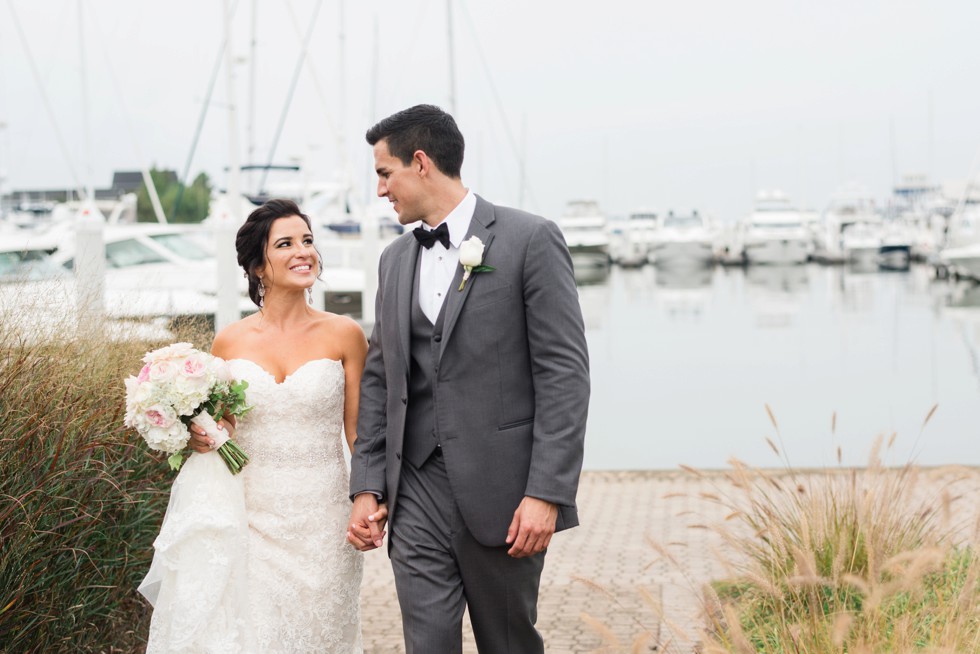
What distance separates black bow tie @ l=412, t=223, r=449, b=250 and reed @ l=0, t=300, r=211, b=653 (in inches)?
63.1

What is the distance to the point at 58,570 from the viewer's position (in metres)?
4.71

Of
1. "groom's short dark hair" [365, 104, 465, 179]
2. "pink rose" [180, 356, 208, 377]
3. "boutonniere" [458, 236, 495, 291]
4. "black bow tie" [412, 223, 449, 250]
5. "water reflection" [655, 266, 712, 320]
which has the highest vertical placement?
"groom's short dark hair" [365, 104, 465, 179]

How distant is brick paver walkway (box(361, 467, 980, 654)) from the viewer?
6.15m

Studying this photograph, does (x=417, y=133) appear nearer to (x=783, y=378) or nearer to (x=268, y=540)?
(x=268, y=540)

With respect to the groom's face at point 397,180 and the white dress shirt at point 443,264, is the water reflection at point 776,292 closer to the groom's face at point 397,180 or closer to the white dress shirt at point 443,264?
the white dress shirt at point 443,264

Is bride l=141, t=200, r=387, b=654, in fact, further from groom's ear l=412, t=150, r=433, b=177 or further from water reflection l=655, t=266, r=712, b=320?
water reflection l=655, t=266, r=712, b=320

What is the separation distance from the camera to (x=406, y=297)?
4016 millimetres

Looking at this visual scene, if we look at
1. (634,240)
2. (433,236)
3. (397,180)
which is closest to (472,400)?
(433,236)

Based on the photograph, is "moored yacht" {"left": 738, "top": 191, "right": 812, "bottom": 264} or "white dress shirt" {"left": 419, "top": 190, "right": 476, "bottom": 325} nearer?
"white dress shirt" {"left": 419, "top": 190, "right": 476, "bottom": 325}

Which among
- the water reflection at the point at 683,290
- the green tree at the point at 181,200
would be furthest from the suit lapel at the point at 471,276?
the green tree at the point at 181,200

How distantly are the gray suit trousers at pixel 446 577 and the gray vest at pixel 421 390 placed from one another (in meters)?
0.05

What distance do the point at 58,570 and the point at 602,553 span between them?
165 inches

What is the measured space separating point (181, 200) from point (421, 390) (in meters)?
85.6

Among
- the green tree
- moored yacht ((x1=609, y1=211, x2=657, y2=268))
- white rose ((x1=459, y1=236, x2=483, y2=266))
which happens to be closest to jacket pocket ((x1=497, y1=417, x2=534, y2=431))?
white rose ((x1=459, y1=236, x2=483, y2=266))
